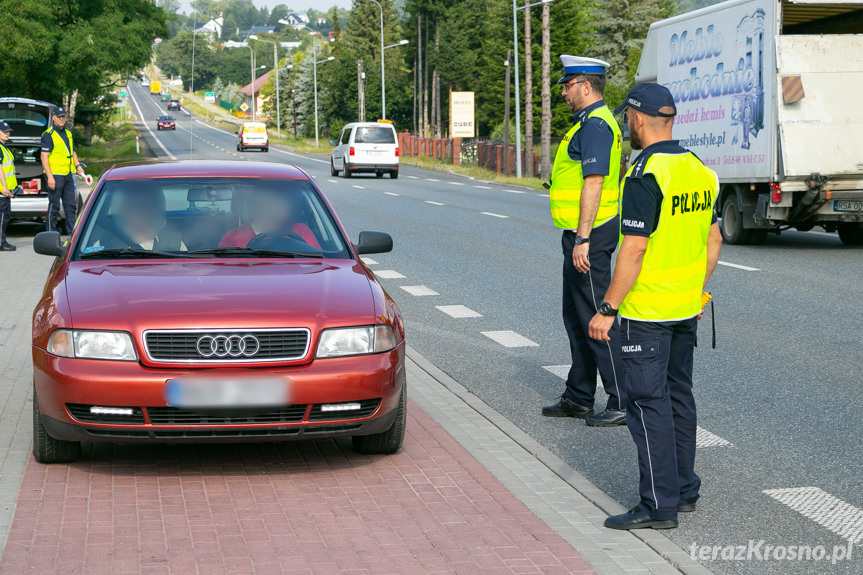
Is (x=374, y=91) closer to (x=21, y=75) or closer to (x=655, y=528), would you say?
(x=21, y=75)

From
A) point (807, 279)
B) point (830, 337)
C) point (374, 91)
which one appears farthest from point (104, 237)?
point (374, 91)

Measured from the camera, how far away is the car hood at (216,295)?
559cm

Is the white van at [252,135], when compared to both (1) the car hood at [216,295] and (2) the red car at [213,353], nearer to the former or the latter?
(2) the red car at [213,353]

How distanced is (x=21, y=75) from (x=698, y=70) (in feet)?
98.4

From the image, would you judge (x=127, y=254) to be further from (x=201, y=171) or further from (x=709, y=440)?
(x=709, y=440)

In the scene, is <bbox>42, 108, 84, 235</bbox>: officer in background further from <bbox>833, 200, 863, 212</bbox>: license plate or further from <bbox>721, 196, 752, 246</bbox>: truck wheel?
<bbox>833, 200, 863, 212</bbox>: license plate

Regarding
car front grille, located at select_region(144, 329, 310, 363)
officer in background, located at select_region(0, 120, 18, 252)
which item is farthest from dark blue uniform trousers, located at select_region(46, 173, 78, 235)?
car front grille, located at select_region(144, 329, 310, 363)

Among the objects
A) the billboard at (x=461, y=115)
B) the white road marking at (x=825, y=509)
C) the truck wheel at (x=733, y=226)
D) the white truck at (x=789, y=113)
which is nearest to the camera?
the white road marking at (x=825, y=509)

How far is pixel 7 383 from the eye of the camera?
809cm

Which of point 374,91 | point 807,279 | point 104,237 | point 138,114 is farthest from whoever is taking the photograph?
point 138,114

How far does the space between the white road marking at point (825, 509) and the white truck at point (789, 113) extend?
11.2 metres

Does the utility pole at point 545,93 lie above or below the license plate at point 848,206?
above

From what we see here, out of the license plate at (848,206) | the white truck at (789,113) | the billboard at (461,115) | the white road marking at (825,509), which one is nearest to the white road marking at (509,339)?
the white road marking at (825,509)

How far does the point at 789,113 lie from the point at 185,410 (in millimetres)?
12508
